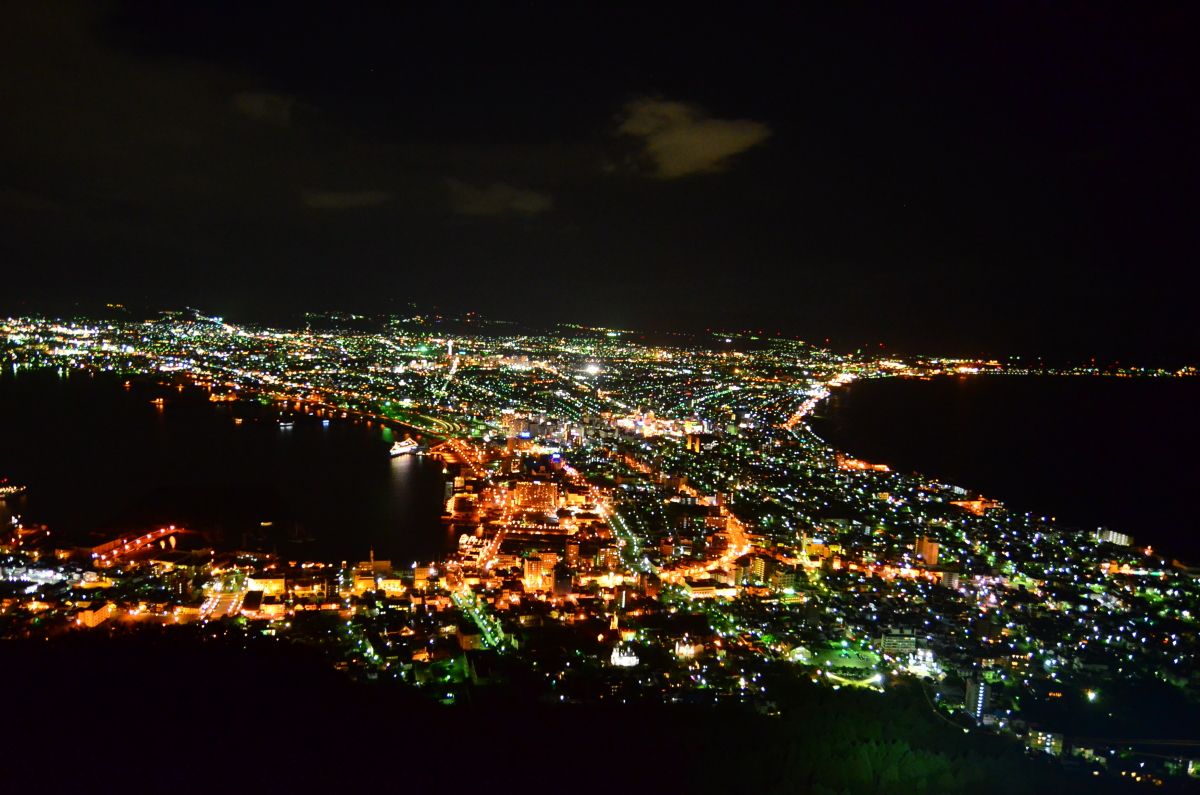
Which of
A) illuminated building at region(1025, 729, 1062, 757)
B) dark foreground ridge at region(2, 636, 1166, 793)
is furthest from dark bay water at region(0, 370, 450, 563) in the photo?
illuminated building at region(1025, 729, 1062, 757)

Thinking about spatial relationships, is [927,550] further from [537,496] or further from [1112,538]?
[537,496]

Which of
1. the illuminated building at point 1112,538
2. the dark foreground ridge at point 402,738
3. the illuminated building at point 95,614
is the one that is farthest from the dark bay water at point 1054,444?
the illuminated building at point 95,614

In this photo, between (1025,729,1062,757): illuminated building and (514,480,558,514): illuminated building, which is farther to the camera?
(514,480,558,514): illuminated building

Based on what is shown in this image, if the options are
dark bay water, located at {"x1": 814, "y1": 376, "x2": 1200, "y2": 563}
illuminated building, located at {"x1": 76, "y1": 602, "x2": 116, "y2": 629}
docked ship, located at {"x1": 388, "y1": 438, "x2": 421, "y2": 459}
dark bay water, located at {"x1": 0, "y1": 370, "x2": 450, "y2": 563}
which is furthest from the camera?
docked ship, located at {"x1": 388, "y1": 438, "x2": 421, "y2": 459}

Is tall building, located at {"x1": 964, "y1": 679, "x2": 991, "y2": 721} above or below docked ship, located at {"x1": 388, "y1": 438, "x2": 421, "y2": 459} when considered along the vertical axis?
below

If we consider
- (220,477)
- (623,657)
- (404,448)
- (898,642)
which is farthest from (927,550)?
(220,477)

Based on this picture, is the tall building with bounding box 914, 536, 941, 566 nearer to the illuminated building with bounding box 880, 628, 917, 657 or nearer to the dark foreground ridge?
the illuminated building with bounding box 880, 628, 917, 657

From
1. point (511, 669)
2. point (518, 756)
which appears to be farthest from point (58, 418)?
point (518, 756)
